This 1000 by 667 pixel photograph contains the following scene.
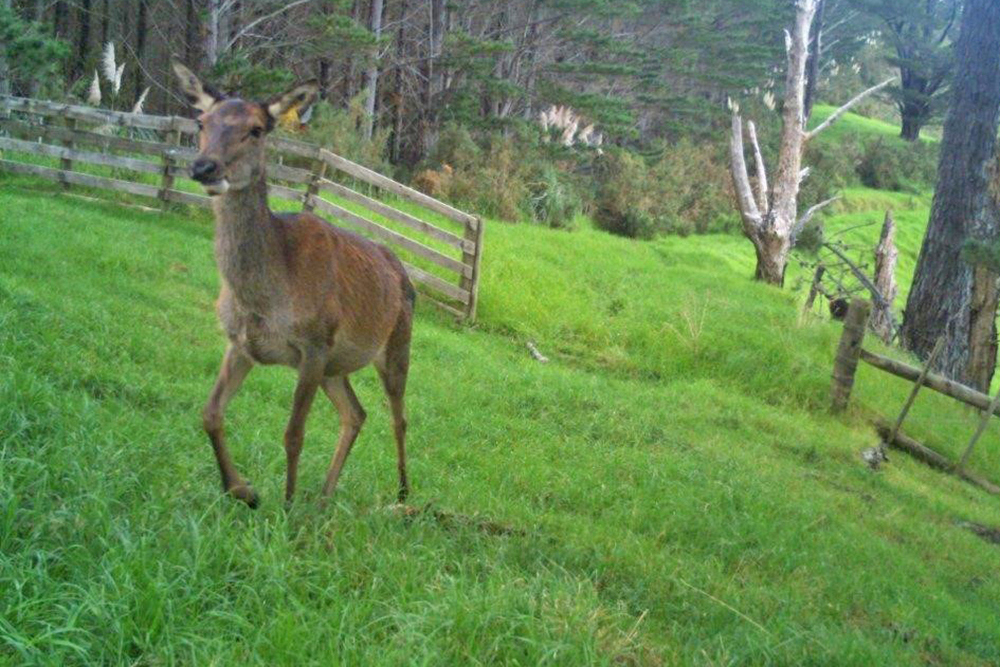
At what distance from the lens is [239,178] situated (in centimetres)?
519

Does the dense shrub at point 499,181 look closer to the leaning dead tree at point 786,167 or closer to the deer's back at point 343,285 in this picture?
the leaning dead tree at point 786,167

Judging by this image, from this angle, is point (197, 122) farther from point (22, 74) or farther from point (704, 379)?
point (22, 74)

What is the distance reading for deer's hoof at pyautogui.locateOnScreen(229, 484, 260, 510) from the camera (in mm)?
5203

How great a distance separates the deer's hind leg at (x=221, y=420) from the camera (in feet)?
17.2

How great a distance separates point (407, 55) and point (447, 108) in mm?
4938

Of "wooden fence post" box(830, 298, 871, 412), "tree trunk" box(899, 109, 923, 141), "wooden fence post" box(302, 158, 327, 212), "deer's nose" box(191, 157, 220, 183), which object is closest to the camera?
"deer's nose" box(191, 157, 220, 183)

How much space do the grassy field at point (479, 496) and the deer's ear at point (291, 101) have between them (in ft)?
6.33

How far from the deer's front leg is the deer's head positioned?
3.24ft

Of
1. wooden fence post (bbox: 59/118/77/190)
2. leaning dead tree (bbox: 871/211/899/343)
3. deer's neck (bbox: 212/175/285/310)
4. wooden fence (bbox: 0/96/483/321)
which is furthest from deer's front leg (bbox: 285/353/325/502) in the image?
leaning dead tree (bbox: 871/211/899/343)

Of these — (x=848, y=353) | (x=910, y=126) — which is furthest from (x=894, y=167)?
(x=848, y=353)

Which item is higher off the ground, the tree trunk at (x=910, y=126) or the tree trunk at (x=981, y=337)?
the tree trunk at (x=910, y=126)

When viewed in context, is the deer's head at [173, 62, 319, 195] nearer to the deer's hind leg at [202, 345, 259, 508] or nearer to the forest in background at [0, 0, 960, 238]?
the deer's hind leg at [202, 345, 259, 508]

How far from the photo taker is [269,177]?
51.7ft

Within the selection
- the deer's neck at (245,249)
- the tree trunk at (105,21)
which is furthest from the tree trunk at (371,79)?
the deer's neck at (245,249)
